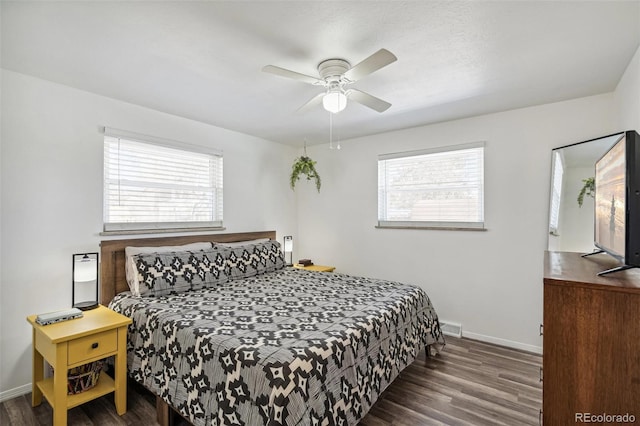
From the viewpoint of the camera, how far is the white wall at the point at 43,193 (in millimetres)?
2336

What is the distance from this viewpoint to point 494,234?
133 inches

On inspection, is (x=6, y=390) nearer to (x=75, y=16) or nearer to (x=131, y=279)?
(x=131, y=279)

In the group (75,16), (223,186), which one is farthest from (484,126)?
(75,16)

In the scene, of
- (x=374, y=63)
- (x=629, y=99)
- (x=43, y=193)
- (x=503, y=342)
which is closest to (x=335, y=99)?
(x=374, y=63)

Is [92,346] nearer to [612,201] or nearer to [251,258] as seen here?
[251,258]

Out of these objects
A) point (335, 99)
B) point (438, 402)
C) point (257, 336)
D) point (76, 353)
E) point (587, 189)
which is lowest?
point (438, 402)

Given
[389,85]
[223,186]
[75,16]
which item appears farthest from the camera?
[223,186]

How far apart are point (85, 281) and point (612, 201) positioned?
3718mm

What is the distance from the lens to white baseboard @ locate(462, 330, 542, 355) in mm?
3122

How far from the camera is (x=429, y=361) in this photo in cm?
294

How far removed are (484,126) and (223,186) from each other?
3.23 m

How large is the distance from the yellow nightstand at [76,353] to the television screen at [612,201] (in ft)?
9.92

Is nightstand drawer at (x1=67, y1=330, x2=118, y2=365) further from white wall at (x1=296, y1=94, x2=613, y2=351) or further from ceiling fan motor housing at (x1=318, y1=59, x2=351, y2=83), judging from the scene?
white wall at (x1=296, y1=94, x2=613, y2=351)

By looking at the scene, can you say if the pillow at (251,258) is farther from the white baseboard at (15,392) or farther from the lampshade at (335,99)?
the lampshade at (335,99)
